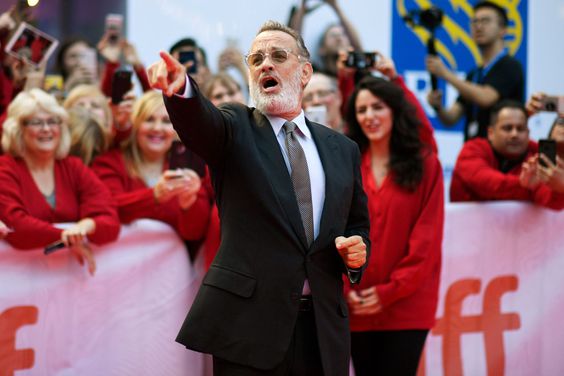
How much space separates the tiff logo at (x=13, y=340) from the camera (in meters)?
4.14

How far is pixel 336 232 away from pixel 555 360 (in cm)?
299

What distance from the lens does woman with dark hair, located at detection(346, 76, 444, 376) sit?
431 cm

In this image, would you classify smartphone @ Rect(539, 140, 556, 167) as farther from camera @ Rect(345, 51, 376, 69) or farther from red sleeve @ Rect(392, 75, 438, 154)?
camera @ Rect(345, 51, 376, 69)

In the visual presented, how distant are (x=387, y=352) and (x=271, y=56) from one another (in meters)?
1.93

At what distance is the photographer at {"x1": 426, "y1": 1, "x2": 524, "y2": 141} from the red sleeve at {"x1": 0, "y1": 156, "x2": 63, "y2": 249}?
3121 mm

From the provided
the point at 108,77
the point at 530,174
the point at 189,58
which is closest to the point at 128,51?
the point at 108,77

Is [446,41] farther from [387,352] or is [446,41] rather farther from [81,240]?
[81,240]

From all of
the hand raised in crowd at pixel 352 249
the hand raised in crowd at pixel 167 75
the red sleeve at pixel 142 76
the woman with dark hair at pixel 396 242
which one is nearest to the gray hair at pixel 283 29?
the hand raised in crowd at pixel 167 75

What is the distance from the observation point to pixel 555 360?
5.39m

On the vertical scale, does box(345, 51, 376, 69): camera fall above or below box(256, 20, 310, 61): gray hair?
below

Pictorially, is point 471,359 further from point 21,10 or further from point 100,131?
point 21,10

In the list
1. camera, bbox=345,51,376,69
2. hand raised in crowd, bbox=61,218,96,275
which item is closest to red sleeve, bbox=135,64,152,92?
camera, bbox=345,51,376,69

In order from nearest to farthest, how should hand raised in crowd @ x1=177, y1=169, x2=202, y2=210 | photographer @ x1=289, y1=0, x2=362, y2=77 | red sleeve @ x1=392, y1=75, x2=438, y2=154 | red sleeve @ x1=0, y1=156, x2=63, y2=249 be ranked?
red sleeve @ x1=0, y1=156, x2=63, y2=249
hand raised in crowd @ x1=177, y1=169, x2=202, y2=210
red sleeve @ x1=392, y1=75, x2=438, y2=154
photographer @ x1=289, y1=0, x2=362, y2=77

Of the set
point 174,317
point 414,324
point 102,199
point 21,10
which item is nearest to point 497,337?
point 414,324
